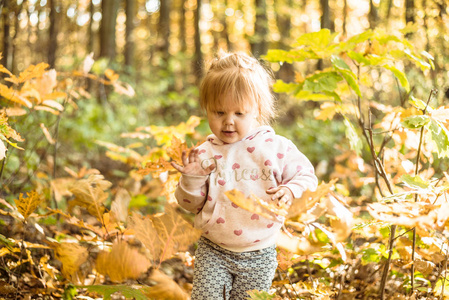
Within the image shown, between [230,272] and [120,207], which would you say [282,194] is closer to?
[230,272]

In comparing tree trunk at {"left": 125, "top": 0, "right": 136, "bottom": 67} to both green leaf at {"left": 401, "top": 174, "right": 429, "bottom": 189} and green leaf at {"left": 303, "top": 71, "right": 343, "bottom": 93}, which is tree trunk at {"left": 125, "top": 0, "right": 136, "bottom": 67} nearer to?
green leaf at {"left": 303, "top": 71, "right": 343, "bottom": 93}

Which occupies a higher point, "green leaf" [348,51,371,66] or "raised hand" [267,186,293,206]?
"green leaf" [348,51,371,66]

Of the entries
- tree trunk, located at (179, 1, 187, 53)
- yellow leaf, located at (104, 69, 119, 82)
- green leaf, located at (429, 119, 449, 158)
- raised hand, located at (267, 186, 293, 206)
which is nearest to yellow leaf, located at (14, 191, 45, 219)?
raised hand, located at (267, 186, 293, 206)

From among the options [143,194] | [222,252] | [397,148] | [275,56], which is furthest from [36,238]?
[397,148]

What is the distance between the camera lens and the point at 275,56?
7.47 ft

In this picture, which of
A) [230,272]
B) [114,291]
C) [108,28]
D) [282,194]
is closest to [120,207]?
[114,291]

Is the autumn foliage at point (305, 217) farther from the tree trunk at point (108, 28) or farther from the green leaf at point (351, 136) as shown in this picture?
the tree trunk at point (108, 28)

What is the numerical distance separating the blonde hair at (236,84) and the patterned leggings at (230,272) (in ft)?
2.16

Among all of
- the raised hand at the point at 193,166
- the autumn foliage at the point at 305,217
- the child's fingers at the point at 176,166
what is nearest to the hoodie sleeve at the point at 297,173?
the autumn foliage at the point at 305,217

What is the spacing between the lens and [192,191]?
71.2 inches

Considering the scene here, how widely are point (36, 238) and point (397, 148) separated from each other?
217 centimetres

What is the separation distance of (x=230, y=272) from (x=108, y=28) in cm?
946

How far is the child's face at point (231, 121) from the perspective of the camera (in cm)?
183

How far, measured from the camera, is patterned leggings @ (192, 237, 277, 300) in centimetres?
180
